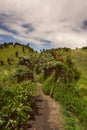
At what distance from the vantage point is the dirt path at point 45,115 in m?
23.2

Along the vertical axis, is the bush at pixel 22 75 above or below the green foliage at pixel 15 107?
above

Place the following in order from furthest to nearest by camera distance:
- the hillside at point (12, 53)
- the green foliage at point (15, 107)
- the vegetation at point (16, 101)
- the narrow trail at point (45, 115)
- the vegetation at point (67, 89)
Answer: the hillside at point (12, 53), the vegetation at point (67, 89), the narrow trail at point (45, 115), the vegetation at point (16, 101), the green foliage at point (15, 107)

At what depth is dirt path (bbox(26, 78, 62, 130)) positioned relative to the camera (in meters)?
23.2

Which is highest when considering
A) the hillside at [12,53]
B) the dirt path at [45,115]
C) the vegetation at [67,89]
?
the hillside at [12,53]

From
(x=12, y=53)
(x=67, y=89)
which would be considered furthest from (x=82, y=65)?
(x=12, y=53)

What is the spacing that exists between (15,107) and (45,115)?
12.0ft

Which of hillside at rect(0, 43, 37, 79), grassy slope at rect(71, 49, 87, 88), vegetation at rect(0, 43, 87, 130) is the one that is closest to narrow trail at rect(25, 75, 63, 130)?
vegetation at rect(0, 43, 87, 130)

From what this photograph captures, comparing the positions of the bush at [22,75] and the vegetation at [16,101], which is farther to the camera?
the bush at [22,75]

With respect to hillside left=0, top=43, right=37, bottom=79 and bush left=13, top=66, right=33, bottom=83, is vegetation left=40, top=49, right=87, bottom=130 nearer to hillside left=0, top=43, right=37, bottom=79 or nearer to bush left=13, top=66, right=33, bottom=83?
bush left=13, top=66, right=33, bottom=83

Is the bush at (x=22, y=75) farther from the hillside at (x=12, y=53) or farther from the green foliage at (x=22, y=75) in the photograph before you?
the hillside at (x=12, y=53)

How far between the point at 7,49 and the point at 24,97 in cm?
4184

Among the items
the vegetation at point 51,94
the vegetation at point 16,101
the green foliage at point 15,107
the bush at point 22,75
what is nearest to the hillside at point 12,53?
the vegetation at point 51,94

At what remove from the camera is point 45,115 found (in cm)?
2575

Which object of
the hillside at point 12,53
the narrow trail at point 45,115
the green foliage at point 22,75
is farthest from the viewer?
the hillside at point 12,53
